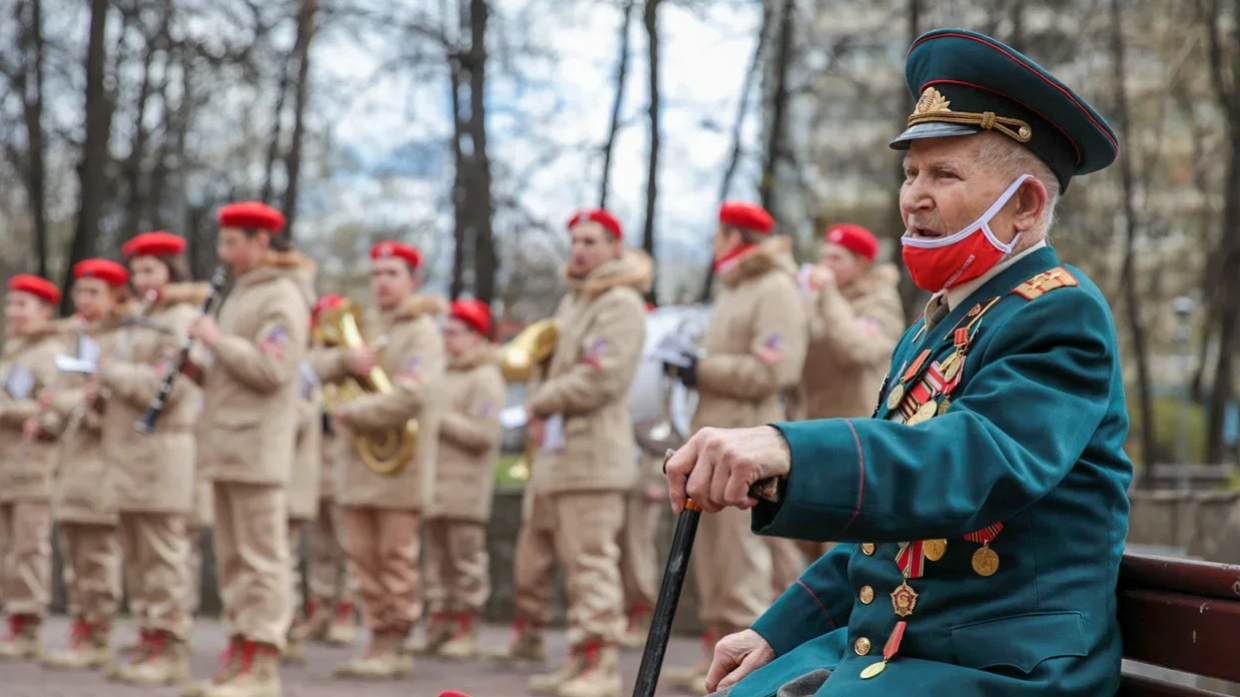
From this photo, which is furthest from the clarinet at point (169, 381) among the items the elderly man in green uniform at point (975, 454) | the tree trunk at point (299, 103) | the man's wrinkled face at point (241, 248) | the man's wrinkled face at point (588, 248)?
the tree trunk at point (299, 103)

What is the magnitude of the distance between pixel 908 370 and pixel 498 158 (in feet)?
57.7

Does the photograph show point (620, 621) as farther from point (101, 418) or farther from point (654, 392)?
point (101, 418)

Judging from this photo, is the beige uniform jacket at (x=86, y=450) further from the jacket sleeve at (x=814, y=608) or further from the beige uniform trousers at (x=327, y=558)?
the jacket sleeve at (x=814, y=608)

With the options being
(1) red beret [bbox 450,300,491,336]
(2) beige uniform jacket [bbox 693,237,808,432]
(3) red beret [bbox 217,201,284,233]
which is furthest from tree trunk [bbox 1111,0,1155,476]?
(3) red beret [bbox 217,201,284,233]

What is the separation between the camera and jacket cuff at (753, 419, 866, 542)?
2.22 m

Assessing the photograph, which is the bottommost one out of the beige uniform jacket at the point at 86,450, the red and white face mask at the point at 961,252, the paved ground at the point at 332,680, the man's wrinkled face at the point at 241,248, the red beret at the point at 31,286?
the paved ground at the point at 332,680

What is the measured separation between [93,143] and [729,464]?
16147mm

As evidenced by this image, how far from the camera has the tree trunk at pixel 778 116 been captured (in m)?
19.2

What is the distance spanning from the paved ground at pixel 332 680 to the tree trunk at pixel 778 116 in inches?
327

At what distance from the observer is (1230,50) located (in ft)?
69.5

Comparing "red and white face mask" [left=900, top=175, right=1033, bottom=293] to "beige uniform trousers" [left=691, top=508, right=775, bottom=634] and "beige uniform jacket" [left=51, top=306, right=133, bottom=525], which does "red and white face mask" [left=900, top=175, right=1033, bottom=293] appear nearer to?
"beige uniform trousers" [left=691, top=508, right=775, bottom=634]

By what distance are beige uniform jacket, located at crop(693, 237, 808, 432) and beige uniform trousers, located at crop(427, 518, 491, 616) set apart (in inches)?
117

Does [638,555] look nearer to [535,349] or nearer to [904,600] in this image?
[535,349]

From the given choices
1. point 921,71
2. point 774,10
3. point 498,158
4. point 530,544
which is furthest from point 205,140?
point 921,71
